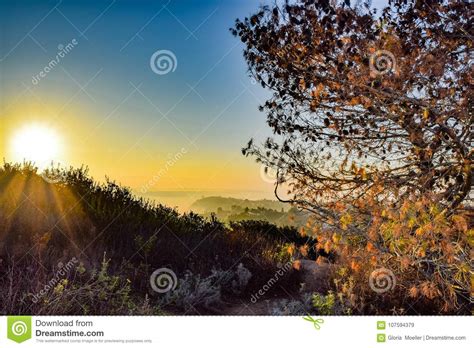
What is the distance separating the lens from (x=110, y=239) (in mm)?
6551

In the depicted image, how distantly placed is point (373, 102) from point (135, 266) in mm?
3240
